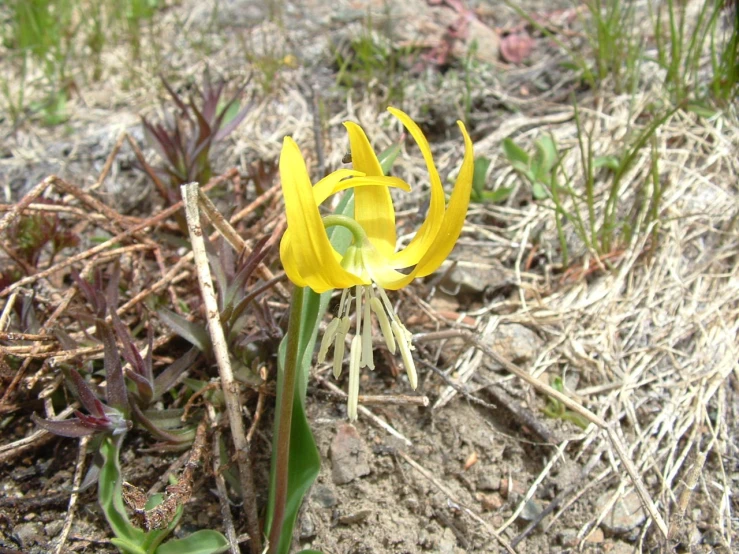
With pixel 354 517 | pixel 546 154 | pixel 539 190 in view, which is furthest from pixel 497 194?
pixel 354 517

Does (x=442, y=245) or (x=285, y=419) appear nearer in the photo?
(x=442, y=245)

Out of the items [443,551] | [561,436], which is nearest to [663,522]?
[561,436]

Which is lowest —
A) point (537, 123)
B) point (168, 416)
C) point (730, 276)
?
point (168, 416)

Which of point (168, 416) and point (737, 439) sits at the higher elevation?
point (168, 416)

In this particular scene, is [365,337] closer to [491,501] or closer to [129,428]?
[129,428]

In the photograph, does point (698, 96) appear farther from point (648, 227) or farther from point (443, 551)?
point (443, 551)

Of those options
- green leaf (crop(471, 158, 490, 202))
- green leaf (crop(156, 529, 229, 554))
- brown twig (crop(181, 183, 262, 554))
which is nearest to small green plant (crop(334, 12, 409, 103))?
green leaf (crop(471, 158, 490, 202))
